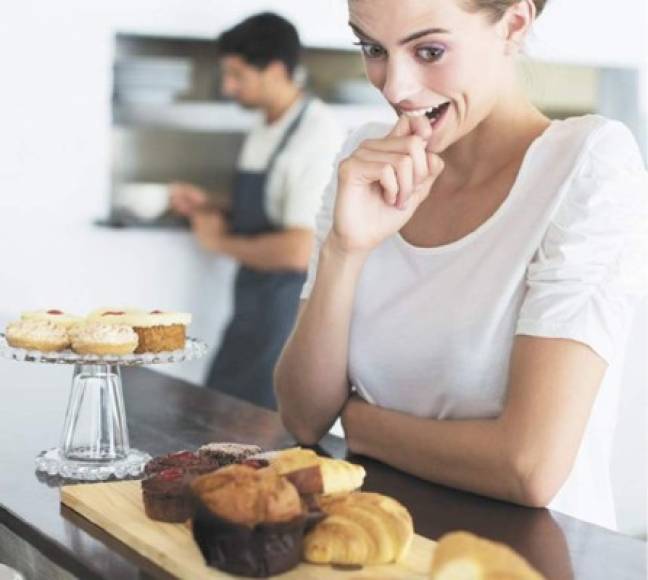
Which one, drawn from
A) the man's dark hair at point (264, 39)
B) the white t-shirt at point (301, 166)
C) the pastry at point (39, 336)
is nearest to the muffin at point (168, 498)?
the pastry at point (39, 336)

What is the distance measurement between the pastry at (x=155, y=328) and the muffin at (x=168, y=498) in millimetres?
354

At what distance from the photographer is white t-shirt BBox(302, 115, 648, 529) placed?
1759 mm

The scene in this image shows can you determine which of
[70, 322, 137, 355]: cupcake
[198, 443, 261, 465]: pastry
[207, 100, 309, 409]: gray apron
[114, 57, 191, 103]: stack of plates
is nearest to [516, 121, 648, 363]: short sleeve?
[198, 443, 261, 465]: pastry

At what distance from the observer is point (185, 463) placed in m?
1.56

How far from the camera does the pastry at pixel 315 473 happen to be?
1.40m

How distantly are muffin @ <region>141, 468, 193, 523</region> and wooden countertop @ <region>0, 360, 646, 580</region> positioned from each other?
6 centimetres

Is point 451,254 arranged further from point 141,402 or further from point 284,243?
point 284,243

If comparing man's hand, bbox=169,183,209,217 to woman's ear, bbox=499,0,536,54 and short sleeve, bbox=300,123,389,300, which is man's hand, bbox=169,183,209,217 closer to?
short sleeve, bbox=300,123,389,300

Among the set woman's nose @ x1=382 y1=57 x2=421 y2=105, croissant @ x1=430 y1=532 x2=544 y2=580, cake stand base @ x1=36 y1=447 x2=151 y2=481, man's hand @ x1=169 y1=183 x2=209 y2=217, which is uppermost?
woman's nose @ x1=382 y1=57 x2=421 y2=105

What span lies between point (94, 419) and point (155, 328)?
15 centimetres

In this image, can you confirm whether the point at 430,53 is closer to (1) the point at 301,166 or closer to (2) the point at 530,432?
(2) the point at 530,432

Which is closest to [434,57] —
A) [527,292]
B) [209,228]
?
[527,292]

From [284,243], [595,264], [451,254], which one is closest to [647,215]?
[595,264]

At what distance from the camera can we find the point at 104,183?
4.61 meters
